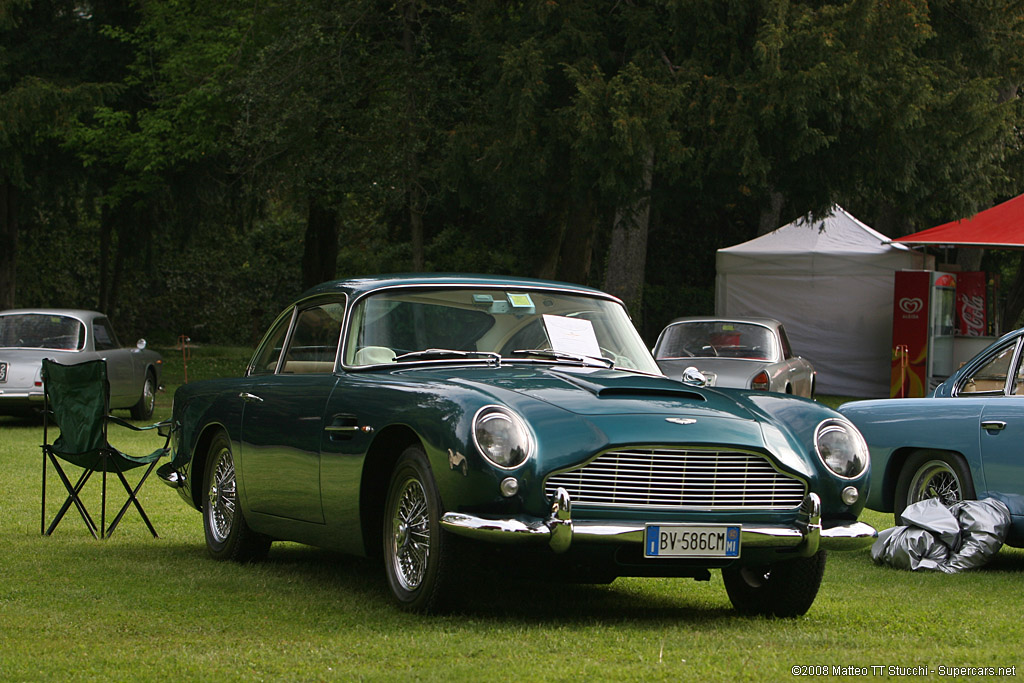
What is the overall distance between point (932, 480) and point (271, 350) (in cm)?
440

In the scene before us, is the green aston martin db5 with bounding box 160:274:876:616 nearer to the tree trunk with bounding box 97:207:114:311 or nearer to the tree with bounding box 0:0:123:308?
the tree with bounding box 0:0:123:308

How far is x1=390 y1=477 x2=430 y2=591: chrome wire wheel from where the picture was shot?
614cm

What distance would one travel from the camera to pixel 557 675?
4.98 metres

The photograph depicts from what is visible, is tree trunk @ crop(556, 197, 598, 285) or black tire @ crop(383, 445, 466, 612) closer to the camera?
black tire @ crop(383, 445, 466, 612)

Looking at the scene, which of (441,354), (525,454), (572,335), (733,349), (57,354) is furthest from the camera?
(733,349)

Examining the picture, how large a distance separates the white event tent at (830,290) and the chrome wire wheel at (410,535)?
76.6 ft

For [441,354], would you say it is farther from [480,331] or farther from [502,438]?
[502,438]

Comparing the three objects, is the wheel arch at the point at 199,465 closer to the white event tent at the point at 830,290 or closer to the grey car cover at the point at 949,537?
the grey car cover at the point at 949,537

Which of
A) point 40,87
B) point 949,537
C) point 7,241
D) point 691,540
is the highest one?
point 40,87

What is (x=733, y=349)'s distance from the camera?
19391 millimetres

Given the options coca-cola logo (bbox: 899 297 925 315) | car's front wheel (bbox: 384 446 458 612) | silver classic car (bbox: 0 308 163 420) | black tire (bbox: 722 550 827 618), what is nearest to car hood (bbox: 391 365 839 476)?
car's front wheel (bbox: 384 446 458 612)

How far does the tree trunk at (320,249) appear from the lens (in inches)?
1167

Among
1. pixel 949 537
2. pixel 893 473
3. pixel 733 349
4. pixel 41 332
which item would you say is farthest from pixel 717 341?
pixel 949 537

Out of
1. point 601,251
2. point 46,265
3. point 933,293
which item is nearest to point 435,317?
point 933,293
